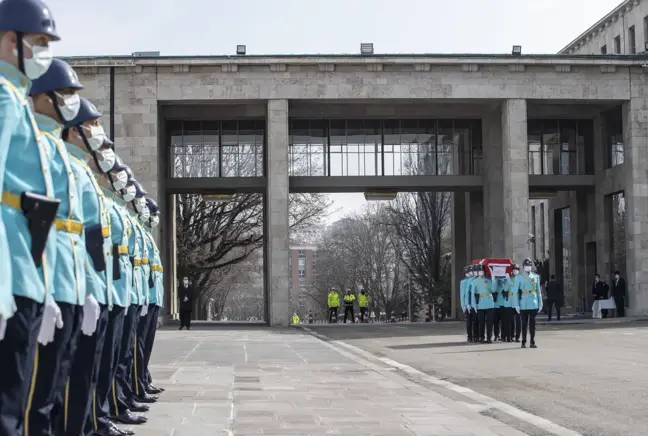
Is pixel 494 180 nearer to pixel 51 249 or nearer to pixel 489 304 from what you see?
pixel 489 304

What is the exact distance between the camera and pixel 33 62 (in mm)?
5277

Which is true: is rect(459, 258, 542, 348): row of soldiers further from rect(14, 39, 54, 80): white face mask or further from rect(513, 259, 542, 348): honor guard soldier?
rect(14, 39, 54, 80): white face mask

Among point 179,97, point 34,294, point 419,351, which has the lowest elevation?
point 419,351

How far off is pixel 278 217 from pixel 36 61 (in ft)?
123

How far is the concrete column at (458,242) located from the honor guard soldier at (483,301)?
29.2m

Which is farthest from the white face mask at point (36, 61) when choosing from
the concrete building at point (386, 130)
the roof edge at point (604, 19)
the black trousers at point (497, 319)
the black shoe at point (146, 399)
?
the roof edge at point (604, 19)

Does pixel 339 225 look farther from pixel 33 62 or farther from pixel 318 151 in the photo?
pixel 33 62

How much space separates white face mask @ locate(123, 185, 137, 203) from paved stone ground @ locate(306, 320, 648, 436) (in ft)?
13.8

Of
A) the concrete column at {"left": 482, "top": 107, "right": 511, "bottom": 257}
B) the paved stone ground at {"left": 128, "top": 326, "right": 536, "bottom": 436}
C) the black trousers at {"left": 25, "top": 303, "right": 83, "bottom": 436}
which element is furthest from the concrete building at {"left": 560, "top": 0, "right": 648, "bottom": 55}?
the black trousers at {"left": 25, "top": 303, "right": 83, "bottom": 436}

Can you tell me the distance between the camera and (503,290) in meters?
25.8

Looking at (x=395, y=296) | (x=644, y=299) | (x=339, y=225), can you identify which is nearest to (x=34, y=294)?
(x=644, y=299)

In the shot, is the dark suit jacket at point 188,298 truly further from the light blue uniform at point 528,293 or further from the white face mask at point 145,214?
the white face mask at point 145,214

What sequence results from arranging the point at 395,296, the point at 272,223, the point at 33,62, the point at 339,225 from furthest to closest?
the point at 339,225 < the point at 395,296 < the point at 272,223 < the point at 33,62

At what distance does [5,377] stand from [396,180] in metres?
41.7
